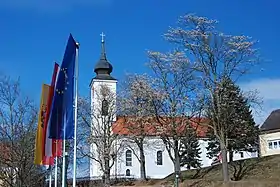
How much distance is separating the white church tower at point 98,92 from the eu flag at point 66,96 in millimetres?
34707

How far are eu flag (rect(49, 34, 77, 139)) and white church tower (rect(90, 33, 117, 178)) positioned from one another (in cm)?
3471

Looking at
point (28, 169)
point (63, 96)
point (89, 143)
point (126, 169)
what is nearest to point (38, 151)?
point (63, 96)

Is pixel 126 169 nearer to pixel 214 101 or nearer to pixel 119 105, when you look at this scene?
pixel 119 105

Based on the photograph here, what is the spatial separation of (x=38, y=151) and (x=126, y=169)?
60879 mm

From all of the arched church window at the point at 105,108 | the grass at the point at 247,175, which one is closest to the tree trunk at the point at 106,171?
the arched church window at the point at 105,108

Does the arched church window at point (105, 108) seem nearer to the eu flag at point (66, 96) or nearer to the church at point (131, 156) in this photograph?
the church at point (131, 156)

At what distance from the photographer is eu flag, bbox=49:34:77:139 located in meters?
16.6

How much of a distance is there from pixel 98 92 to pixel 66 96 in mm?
39803

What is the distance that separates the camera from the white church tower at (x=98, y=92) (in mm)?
53469

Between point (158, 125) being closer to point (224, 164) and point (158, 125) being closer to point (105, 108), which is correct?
point (224, 164)

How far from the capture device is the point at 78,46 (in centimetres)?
1695

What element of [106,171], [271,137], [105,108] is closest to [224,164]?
[106,171]

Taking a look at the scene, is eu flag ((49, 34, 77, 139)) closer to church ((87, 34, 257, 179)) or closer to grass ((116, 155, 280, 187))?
grass ((116, 155, 280, 187))

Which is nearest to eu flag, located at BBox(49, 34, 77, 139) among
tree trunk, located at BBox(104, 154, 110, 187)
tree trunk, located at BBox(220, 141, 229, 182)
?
tree trunk, located at BBox(220, 141, 229, 182)
